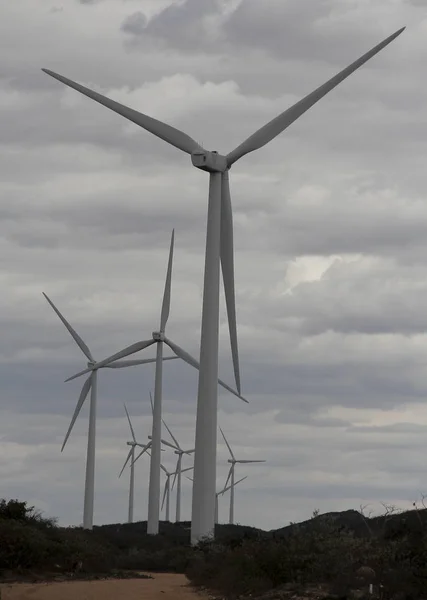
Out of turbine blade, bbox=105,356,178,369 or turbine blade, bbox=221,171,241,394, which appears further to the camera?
turbine blade, bbox=105,356,178,369

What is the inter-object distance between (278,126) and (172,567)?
62.3ft

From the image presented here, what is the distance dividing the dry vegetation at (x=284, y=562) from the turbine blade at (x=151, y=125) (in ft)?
56.5

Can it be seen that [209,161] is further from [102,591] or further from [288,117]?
[102,591]

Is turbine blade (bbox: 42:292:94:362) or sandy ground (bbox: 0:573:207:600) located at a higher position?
turbine blade (bbox: 42:292:94:362)

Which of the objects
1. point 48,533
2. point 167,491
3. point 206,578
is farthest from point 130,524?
point 206,578

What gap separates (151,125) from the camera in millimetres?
51688

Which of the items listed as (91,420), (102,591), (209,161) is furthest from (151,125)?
(91,420)

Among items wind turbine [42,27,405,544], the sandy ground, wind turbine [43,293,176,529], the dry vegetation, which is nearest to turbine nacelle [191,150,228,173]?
wind turbine [42,27,405,544]

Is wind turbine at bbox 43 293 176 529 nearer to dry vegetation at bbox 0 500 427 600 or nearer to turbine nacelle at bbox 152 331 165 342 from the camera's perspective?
turbine nacelle at bbox 152 331 165 342

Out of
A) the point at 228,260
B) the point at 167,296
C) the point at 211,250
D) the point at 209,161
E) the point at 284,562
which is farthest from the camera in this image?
the point at 167,296

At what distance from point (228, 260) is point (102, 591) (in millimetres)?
21522

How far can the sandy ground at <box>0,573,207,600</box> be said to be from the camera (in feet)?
104

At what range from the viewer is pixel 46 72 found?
168 ft

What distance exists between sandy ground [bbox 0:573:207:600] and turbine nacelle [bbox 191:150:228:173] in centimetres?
2005
